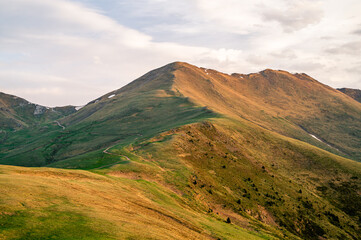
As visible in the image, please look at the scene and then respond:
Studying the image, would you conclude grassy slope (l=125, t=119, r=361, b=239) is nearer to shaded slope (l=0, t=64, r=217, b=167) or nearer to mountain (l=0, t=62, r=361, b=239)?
mountain (l=0, t=62, r=361, b=239)

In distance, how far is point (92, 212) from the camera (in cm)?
2553

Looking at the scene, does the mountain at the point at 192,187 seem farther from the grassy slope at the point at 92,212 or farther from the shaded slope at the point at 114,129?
the shaded slope at the point at 114,129

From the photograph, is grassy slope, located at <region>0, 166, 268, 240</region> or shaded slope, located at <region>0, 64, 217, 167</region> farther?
shaded slope, located at <region>0, 64, 217, 167</region>

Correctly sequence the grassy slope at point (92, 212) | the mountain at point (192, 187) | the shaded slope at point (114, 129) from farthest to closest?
the shaded slope at point (114, 129) < the mountain at point (192, 187) < the grassy slope at point (92, 212)

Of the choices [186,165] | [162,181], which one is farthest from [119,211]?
[186,165]

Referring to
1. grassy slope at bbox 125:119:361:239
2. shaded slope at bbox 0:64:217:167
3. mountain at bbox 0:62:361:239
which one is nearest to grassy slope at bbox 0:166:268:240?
mountain at bbox 0:62:361:239

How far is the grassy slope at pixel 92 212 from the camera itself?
2078cm

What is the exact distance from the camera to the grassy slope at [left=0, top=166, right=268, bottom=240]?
2078cm

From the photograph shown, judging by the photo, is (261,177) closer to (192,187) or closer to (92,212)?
(192,187)

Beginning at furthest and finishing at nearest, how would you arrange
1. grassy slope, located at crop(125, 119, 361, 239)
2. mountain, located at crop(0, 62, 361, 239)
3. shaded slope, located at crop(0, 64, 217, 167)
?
shaded slope, located at crop(0, 64, 217, 167) < grassy slope, located at crop(125, 119, 361, 239) < mountain, located at crop(0, 62, 361, 239)

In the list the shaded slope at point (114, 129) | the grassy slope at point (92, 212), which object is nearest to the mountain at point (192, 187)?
the grassy slope at point (92, 212)

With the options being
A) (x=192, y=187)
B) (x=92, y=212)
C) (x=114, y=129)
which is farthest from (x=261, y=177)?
(x=114, y=129)

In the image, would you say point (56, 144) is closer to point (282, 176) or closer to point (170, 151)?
point (170, 151)

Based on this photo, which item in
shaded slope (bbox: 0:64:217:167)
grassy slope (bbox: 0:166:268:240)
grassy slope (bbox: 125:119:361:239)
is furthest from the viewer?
shaded slope (bbox: 0:64:217:167)
